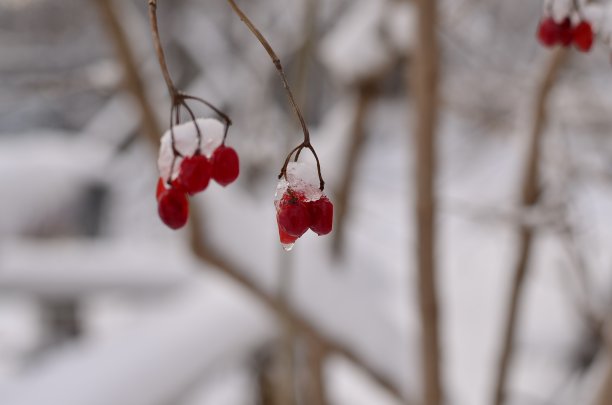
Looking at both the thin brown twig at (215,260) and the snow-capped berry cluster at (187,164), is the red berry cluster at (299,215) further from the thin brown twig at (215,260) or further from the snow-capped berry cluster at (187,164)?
the thin brown twig at (215,260)

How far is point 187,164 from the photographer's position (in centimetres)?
41

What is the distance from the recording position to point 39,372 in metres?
1.28

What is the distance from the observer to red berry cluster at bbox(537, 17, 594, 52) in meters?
0.48

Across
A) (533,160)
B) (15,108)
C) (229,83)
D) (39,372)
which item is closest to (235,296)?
(39,372)

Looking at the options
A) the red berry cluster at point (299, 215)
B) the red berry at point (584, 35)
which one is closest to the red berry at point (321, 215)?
the red berry cluster at point (299, 215)

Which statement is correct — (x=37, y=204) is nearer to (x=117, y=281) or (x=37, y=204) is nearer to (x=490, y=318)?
(x=117, y=281)

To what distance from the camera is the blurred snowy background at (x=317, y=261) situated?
3.31 ft

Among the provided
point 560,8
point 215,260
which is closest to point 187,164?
point 560,8

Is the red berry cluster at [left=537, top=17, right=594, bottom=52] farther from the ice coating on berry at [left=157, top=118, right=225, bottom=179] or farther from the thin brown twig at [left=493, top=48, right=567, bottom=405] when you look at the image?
the thin brown twig at [left=493, top=48, right=567, bottom=405]

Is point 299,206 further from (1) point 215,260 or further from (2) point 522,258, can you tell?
(2) point 522,258

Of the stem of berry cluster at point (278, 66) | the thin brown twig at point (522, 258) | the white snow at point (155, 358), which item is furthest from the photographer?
the white snow at point (155, 358)

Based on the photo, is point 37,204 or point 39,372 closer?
point 39,372

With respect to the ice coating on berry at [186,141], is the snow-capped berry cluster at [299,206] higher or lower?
lower

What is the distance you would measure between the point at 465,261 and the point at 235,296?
2.81ft
